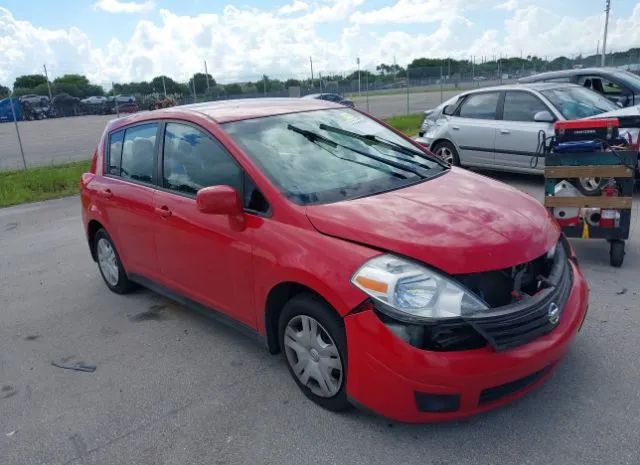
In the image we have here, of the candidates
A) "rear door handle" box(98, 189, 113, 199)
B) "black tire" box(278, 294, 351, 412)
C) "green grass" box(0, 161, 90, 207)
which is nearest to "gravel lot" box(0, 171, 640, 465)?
"black tire" box(278, 294, 351, 412)

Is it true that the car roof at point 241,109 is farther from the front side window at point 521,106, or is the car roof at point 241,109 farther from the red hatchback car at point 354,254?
the front side window at point 521,106

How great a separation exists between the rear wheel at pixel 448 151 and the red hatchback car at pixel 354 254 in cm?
527

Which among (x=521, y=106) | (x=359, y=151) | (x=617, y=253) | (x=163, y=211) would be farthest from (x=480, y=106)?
(x=163, y=211)

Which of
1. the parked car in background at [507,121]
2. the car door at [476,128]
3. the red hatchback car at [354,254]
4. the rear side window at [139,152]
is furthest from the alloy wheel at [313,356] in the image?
the car door at [476,128]

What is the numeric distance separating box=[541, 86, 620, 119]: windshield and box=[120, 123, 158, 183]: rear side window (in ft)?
19.9

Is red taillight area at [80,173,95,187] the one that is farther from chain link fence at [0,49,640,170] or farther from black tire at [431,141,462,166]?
chain link fence at [0,49,640,170]

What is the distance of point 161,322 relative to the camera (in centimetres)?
450

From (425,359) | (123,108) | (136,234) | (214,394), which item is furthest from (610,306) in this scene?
(123,108)

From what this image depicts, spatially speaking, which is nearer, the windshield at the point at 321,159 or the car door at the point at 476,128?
the windshield at the point at 321,159

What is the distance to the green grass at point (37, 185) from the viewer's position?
10.4 m

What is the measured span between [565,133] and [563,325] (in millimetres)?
2798

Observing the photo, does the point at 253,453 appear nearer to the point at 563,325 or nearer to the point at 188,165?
the point at 563,325

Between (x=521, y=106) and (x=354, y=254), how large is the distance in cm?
667

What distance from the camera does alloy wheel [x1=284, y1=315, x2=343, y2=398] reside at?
294 centimetres
